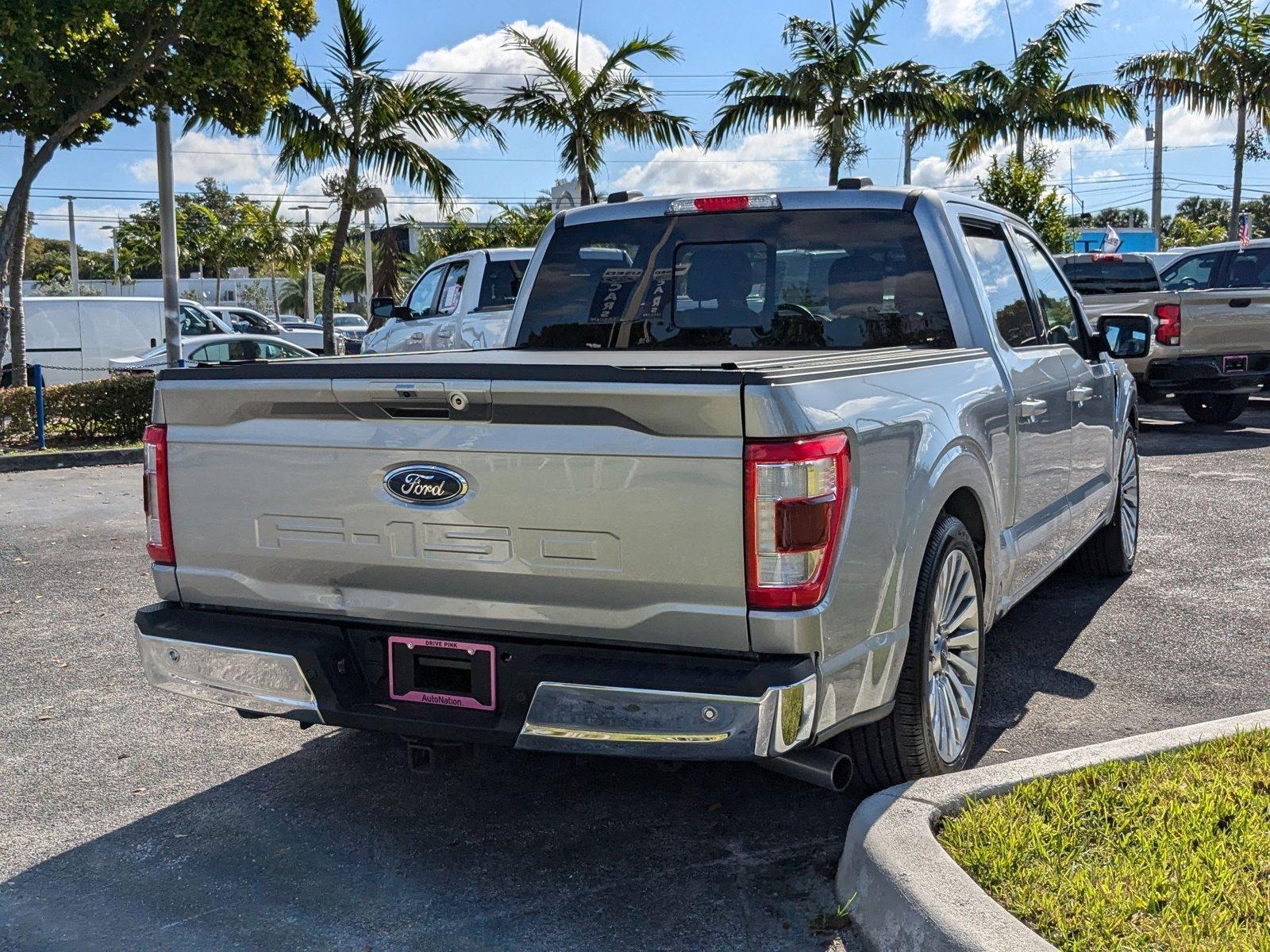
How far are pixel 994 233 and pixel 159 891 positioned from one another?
396 cm

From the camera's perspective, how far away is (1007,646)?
5930mm

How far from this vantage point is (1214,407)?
599 inches

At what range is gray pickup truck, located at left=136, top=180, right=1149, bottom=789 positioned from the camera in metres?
3.11

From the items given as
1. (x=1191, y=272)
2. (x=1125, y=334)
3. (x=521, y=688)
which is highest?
(x=1191, y=272)

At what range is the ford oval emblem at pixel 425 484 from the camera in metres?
3.35

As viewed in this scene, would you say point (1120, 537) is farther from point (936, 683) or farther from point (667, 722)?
point (667, 722)

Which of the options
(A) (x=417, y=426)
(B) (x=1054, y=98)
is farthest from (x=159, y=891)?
(B) (x=1054, y=98)

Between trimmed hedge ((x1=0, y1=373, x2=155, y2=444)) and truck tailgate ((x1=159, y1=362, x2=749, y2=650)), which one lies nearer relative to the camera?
truck tailgate ((x1=159, y1=362, x2=749, y2=650))

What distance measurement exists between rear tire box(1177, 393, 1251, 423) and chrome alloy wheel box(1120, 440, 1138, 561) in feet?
25.8

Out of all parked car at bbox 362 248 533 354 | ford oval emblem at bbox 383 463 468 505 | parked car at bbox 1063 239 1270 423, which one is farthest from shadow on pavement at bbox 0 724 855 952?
parked car at bbox 362 248 533 354

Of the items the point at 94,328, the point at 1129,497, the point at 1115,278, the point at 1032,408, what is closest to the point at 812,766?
the point at 1032,408

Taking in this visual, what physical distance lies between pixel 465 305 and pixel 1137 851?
12594mm

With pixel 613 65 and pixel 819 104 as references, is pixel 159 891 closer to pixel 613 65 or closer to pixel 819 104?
pixel 613 65

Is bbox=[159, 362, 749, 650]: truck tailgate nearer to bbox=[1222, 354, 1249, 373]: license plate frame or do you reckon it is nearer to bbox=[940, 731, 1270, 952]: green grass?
bbox=[940, 731, 1270, 952]: green grass
